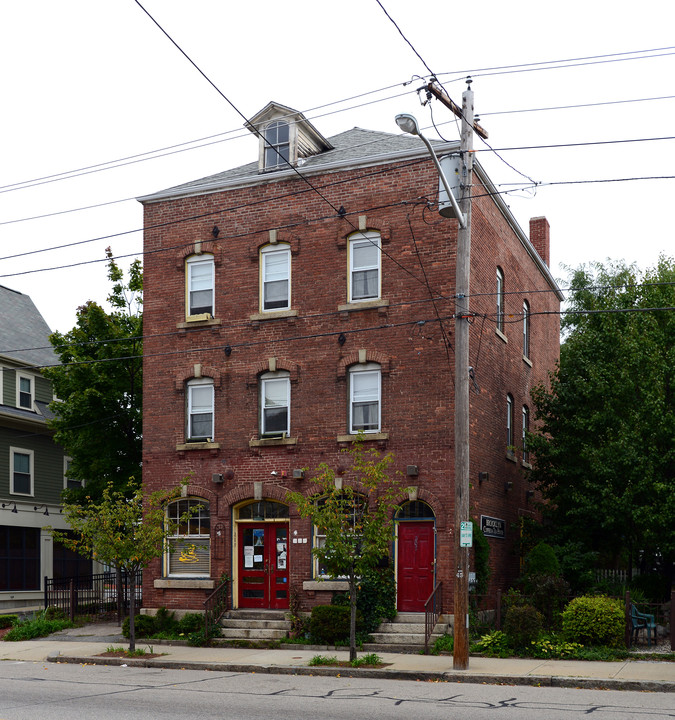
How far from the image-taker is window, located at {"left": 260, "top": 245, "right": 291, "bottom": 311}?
23141mm

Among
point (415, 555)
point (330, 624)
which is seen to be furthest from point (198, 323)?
point (330, 624)

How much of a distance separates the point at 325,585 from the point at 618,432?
8174 millimetres

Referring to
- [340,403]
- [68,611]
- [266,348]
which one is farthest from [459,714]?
[68,611]

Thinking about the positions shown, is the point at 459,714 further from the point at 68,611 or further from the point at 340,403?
the point at 68,611

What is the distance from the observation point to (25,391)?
34969 mm

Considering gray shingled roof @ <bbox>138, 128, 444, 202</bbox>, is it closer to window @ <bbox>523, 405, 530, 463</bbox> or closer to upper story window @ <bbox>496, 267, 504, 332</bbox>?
upper story window @ <bbox>496, 267, 504, 332</bbox>

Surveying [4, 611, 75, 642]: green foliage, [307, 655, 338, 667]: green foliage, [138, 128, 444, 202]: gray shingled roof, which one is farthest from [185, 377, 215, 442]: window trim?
[307, 655, 338, 667]: green foliage

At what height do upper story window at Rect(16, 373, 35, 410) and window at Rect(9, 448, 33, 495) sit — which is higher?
upper story window at Rect(16, 373, 35, 410)

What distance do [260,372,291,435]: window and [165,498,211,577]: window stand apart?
2.68 metres

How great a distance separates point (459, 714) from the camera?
39.1 feet

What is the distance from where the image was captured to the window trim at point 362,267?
72.4 feet

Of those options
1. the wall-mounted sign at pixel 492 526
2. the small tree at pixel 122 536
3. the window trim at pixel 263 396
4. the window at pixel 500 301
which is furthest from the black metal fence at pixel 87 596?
the window at pixel 500 301

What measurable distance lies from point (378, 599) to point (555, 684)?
600 centimetres

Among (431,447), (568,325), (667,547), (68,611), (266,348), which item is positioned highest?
(568,325)
